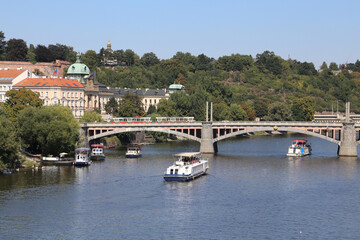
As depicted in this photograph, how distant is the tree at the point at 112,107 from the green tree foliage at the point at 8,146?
9030 centimetres

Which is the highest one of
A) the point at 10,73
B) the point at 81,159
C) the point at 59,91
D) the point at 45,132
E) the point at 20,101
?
the point at 10,73

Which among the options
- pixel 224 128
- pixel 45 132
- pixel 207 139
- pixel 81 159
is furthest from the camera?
pixel 224 128

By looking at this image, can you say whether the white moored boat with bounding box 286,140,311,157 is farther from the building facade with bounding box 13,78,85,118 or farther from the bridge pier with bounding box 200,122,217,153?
the building facade with bounding box 13,78,85,118

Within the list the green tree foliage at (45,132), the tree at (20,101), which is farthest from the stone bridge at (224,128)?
the green tree foliage at (45,132)

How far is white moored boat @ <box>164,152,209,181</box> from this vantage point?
91.9 meters

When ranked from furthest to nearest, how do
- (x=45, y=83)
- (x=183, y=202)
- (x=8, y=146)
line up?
(x=45, y=83)
(x=8, y=146)
(x=183, y=202)

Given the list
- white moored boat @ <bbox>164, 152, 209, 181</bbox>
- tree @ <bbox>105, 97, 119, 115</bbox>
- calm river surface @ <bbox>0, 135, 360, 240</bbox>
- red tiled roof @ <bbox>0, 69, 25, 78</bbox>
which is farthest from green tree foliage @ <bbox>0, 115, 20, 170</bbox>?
tree @ <bbox>105, 97, 119, 115</bbox>

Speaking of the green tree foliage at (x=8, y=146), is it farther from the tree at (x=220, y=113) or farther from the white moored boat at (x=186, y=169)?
the tree at (x=220, y=113)

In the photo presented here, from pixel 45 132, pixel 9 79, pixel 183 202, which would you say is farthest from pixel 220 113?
pixel 183 202

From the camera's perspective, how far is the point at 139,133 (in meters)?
162

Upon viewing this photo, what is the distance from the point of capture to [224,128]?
431ft

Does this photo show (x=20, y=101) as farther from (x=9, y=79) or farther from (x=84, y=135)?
(x=9, y=79)

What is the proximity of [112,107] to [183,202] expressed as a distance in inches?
4542

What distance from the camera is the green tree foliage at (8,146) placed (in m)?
93.2
